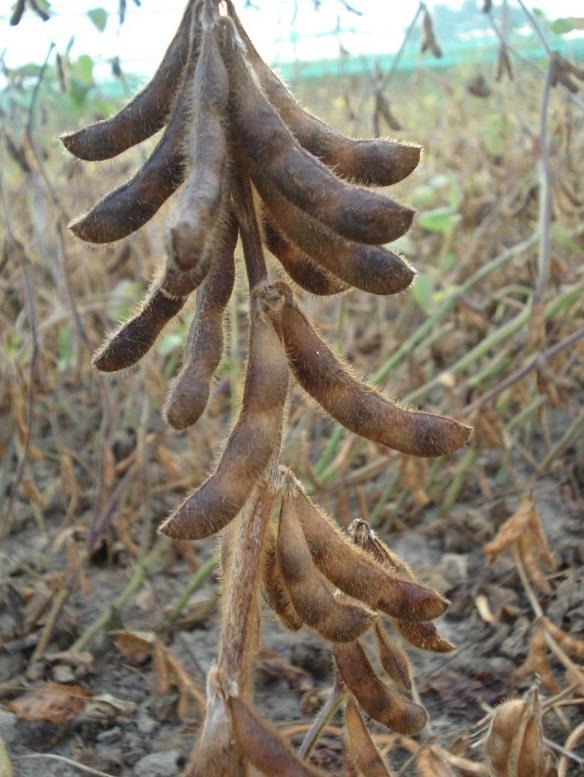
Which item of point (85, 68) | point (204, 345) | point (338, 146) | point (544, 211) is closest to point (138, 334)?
A: point (204, 345)

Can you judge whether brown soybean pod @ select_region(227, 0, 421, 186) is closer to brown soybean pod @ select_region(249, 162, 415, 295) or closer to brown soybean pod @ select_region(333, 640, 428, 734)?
brown soybean pod @ select_region(249, 162, 415, 295)

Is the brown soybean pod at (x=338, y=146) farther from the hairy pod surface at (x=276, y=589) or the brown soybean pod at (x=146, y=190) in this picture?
the hairy pod surface at (x=276, y=589)

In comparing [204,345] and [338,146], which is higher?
[338,146]

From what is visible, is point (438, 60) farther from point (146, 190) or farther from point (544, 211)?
point (146, 190)

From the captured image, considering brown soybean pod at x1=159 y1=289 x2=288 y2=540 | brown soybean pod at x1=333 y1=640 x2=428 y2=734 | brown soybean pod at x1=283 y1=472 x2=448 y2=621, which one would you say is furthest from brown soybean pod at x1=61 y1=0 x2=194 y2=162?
brown soybean pod at x1=333 y1=640 x2=428 y2=734

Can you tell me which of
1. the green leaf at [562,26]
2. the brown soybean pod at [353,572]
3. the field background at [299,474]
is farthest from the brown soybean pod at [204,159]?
the green leaf at [562,26]

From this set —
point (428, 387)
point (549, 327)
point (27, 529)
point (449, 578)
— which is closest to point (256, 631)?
point (449, 578)
